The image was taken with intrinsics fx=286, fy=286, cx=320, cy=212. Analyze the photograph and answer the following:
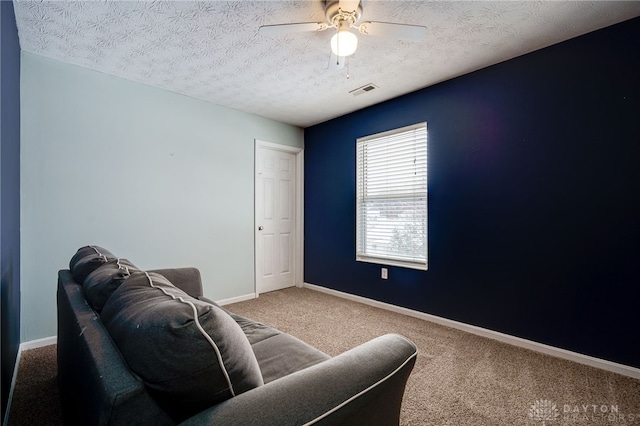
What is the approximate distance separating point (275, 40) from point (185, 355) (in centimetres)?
236

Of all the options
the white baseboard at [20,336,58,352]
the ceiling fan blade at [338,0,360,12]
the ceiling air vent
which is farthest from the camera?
the ceiling air vent

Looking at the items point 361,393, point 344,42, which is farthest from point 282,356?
point 344,42

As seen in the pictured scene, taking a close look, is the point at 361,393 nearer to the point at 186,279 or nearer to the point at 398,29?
the point at 186,279

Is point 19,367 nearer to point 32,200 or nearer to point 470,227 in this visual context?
point 32,200

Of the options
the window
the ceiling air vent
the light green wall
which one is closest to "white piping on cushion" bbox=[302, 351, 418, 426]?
the window

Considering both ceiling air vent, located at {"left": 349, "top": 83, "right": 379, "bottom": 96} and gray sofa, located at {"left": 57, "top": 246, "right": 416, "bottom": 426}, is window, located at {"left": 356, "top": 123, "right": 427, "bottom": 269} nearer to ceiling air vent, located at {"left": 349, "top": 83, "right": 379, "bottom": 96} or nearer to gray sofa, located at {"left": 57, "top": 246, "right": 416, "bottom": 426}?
ceiling air vent, located at {"left": 349, "top": 83, "right": 379, "bottom": 96}

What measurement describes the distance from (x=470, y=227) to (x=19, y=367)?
3878 millimetres

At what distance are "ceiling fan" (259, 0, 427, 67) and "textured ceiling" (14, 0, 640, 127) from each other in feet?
0.36

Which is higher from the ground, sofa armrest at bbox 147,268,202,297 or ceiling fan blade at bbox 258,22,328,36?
ceiling fan blade at bbox 258,22,328,36

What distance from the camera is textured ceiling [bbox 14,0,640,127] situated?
1.93m

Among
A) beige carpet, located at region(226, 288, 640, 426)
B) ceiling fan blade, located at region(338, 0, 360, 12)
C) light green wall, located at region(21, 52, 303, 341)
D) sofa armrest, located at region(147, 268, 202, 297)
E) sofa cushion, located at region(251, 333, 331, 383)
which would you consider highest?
ceiling fan blade, located at region(338, 0, 360, 12)

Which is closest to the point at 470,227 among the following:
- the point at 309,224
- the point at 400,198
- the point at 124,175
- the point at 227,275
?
the point at 400,198

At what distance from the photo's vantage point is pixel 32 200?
2418 mm

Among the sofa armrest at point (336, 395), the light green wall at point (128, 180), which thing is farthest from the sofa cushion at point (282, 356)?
the light green wall at point (128, 180)
